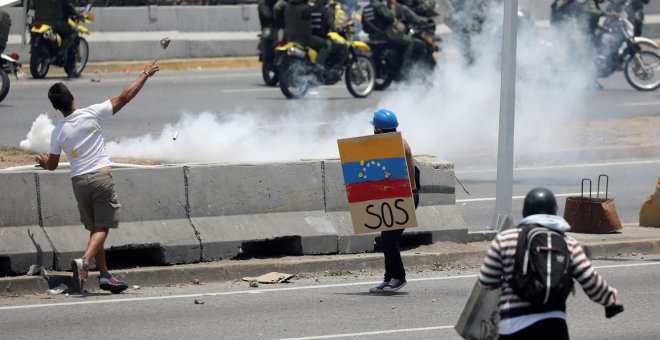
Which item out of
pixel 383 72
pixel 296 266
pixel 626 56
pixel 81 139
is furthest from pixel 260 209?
pixel 626 56

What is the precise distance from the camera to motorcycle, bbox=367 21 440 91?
2411 cm

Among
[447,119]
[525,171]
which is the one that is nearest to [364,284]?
[525,171]

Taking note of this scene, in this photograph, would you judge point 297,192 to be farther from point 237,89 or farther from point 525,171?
point 237,89

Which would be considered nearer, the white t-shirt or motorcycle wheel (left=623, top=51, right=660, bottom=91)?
the white t-shirt

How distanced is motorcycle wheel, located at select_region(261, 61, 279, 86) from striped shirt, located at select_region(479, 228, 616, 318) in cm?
1825

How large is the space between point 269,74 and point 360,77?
7.31ft

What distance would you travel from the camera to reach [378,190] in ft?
34.7

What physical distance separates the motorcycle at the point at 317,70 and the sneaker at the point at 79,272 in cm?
1239

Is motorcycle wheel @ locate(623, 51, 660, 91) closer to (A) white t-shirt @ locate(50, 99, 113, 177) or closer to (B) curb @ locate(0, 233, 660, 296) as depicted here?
(B) curb @ locate(0, 233, 660, 296)

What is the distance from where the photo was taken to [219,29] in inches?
1127

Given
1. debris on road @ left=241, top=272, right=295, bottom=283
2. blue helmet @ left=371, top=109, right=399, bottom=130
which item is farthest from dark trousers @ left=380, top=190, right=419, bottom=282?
debris on road @ left=241, top=272, right=295, bottom=283

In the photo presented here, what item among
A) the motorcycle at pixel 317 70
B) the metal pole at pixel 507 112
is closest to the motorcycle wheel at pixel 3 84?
the motorcycle at pixel 317 70

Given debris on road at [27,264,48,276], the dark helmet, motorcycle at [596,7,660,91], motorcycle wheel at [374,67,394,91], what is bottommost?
debris on road at [27,264,48,276]

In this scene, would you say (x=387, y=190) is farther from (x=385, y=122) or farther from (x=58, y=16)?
(x=58, y=16)
